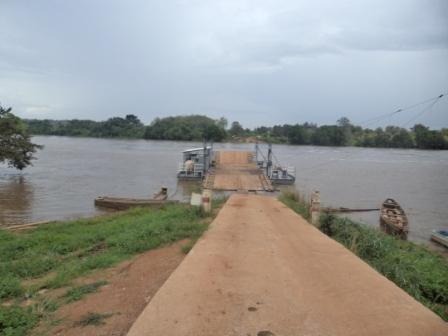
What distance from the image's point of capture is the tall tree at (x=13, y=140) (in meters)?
28.7

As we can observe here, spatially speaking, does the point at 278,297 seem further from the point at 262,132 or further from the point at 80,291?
the point at 262,132

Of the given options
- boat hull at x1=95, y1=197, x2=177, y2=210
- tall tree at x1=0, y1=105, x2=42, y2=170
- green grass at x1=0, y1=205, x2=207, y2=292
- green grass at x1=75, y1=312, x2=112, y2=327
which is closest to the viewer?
green grass at x1=75, y1=312, x2=112, y2=327

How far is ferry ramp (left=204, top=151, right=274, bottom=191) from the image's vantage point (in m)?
19.0

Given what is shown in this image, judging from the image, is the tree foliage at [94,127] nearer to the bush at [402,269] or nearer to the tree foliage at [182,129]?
the tree foliage at [182,129]

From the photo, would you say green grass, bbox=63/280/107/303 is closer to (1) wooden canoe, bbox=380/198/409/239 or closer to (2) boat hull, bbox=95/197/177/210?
(2) boat hull, bbox=95/197/177/210

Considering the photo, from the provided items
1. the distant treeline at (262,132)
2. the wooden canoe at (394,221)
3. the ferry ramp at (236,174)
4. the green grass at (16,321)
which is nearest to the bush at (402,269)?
the green grass at (16,321)

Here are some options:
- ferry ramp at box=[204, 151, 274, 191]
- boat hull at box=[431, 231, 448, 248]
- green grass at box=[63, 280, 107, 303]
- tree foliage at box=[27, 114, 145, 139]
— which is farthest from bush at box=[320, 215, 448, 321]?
tree foliage at box=[27, 114, 145, 139]

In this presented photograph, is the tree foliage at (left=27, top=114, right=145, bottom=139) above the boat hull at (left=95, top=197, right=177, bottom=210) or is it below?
above

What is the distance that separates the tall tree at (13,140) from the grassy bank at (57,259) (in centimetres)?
1988

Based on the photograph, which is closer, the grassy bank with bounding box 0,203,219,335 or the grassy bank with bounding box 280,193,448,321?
the grassy bank with bounding box 0,203,219,335

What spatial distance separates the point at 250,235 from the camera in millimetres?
7328

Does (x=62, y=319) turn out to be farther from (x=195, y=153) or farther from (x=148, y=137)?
(x=148, y=137)

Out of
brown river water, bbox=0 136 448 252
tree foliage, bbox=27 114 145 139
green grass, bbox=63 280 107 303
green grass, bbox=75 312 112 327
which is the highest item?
tree foliage, bbox=27 114 145 139

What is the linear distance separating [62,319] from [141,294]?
908 millimetres
